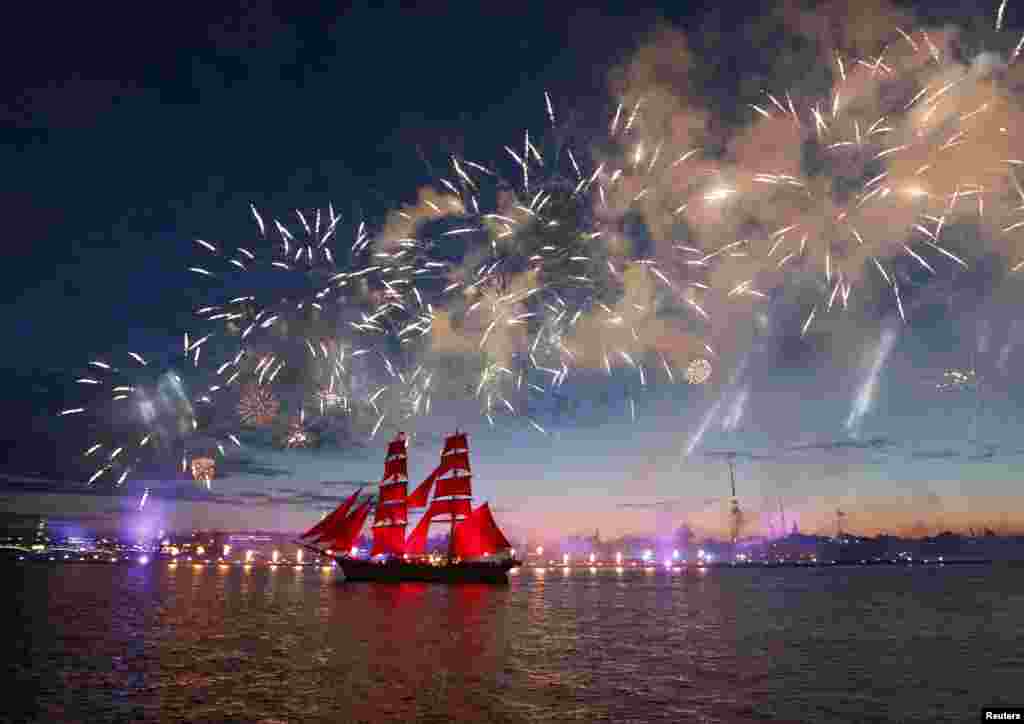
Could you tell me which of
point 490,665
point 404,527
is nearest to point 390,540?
point 404,527

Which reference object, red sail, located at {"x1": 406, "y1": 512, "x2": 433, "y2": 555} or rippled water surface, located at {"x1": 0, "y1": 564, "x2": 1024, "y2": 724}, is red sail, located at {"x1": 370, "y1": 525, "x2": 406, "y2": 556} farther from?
rippled water surface, located at {"x1": 0, "y1": 564, "x2": 1024, "y2": 724}

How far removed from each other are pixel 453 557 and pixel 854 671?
295 feet

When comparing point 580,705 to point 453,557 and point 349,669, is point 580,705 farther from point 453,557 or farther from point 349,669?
point 453,557

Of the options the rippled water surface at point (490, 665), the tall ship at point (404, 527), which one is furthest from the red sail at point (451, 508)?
the rippled water surface at point (490, 665)

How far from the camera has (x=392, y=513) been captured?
126m

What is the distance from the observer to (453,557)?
406ft

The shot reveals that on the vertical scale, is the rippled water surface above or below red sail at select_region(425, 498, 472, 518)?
below

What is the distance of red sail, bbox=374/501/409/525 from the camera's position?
409 ft

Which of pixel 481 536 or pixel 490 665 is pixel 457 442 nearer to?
pixel 481 536

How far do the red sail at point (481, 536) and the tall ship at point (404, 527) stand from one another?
314 centimetres

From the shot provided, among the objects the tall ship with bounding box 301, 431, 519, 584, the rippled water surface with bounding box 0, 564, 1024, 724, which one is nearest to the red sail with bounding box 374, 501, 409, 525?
the tall ship with bounding box 301, 431, 519, 584

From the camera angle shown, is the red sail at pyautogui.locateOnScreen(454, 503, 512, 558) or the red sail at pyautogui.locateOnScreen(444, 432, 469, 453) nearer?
the red sail at pyautogui.locateOnScreen(454, 503, 512, 558)

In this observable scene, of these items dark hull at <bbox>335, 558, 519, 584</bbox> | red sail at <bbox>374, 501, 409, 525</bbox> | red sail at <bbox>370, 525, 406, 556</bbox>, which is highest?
red sail at <bbox>374, 501, 409, 525</bbox>

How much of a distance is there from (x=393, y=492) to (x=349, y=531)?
1056 cm
